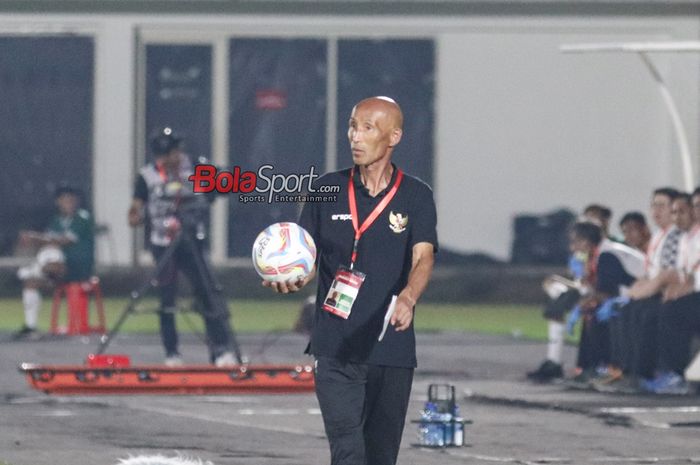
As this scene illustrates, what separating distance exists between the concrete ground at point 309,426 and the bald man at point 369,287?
10.1ft

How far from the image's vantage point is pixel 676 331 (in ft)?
56.5

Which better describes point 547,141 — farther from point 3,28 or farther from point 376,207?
point 376,207

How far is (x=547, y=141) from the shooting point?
100ft

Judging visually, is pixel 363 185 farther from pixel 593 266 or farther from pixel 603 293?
pixel 593 266

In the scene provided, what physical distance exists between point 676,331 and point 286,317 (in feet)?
34.0

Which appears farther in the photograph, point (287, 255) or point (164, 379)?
point (164, 379)

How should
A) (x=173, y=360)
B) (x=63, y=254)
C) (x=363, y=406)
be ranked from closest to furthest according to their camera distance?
(x=363, y=406), (x=173, y=360), (x=63, y=254)

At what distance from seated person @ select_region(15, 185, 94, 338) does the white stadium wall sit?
19.4 feet

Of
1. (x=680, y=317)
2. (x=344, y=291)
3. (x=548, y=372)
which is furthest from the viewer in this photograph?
(x=548, y=372)

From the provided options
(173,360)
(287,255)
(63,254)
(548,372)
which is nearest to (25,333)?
(63,254)

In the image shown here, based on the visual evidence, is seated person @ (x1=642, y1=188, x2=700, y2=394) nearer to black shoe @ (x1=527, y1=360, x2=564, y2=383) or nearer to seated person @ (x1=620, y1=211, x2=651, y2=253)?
black shoe @ (x1=527, y1=360, x2=564, y2=383)

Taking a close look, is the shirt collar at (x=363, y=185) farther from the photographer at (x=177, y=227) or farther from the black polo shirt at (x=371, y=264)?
the photographer at (x=177, y=227)

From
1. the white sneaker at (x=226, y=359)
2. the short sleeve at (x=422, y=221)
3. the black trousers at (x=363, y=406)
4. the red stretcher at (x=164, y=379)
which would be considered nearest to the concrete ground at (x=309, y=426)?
the red stretcher at (x=164, y=379)

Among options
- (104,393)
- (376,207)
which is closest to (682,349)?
(104,393)
